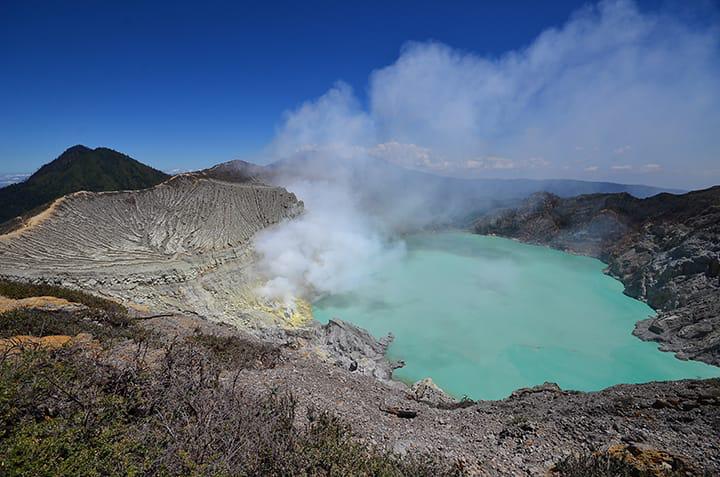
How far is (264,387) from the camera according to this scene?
21.8 ft

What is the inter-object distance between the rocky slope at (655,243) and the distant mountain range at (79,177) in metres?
61.1

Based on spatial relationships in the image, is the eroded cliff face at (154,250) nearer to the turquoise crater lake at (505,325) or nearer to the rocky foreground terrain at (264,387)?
the rocky foreground terrain at (264,387)

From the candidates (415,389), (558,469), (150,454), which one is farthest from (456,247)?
(150,454)

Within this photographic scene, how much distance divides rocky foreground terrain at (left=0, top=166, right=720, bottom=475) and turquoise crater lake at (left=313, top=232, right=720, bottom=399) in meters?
2.35

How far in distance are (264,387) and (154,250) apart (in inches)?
701

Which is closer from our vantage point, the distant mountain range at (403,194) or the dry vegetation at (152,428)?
the dry vegetation at (152,428)

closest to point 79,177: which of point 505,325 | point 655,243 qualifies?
point 505,325

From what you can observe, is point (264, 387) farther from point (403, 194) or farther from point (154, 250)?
point (403, 194)

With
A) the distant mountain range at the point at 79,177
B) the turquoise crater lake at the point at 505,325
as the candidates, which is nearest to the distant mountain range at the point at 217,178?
the distant mountain range at the point at 79,177

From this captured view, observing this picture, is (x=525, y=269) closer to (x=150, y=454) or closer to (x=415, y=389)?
(x=415, y=389)

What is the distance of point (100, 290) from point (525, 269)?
37284 mm

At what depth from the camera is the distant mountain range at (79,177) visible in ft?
147

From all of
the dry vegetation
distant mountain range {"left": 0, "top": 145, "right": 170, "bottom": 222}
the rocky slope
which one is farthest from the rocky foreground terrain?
distant mountain range {"left": 0, "top": 145, "right": 170, "bottom": 222}

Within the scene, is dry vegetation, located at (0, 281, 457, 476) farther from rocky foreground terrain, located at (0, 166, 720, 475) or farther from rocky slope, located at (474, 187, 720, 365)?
rocky slope, located at (474, 187, 720, 365)
